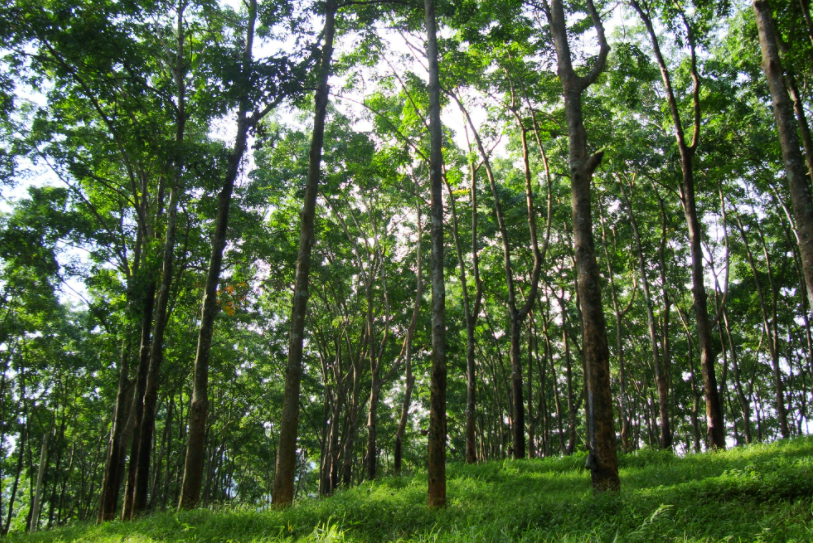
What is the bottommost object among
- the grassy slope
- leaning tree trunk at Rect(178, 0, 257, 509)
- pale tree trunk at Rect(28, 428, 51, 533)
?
pale tree trunk at Rect(28, 428, 51, 533)

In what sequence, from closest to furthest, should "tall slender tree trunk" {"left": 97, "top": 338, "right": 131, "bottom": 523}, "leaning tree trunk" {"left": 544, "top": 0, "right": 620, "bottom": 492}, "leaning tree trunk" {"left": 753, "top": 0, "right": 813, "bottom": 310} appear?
"leaning tree trunk" {"left": 544, "top": 0, "right": 620, "bottom": 492}, "leaning tree trunk" {"left": 753, "top": 0, "right": 813, "bottom": 310}, "tall slender tree trunk" {"left": 97, "top": 338, "right": 131, "bottom": 523}

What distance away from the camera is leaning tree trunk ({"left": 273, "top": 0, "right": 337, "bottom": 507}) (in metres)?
8.27

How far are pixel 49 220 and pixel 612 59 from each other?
695 inches

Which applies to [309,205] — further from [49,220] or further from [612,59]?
[612,59]

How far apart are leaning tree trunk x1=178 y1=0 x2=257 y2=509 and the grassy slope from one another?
1139 millimetres

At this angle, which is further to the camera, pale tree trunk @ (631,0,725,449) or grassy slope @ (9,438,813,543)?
pale tree trunk @ (631,0,725,449)

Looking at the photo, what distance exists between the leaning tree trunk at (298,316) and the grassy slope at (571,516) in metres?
0.94

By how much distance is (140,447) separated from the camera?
1030 cm

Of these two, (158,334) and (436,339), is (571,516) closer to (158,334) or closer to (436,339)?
(436,339)

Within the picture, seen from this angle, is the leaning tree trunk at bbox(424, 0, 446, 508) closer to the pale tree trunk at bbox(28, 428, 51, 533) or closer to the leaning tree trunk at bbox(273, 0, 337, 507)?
the leaning tree trunk at bbox(273, 0, 337, 507)

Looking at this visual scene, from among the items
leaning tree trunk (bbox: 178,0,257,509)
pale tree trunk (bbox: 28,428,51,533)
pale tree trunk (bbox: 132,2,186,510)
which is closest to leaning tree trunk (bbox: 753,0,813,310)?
leaning tree trunk (bbox: 178,0,257,509)

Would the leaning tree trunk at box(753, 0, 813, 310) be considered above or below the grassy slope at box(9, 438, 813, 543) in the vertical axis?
above

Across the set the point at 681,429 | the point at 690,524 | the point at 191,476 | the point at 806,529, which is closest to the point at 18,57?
the point at 191,476

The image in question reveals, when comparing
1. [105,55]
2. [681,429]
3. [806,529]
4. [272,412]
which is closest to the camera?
[806,529]
